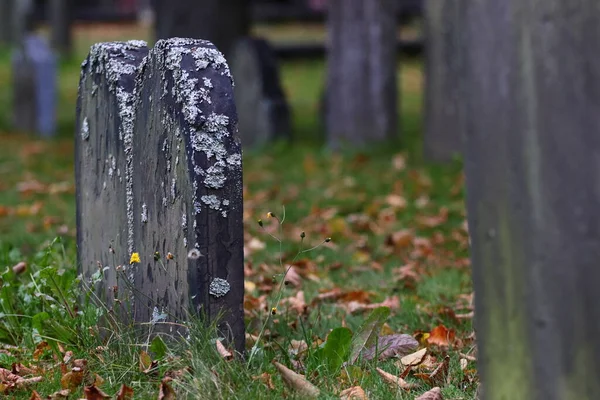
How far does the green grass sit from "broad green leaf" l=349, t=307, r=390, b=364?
0.30 ft

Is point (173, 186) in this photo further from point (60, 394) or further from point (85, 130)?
point (85, 130)

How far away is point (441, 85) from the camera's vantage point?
862 centimetres

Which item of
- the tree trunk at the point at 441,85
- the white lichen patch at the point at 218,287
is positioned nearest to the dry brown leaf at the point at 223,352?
the white lichen patch at the point at 218,287

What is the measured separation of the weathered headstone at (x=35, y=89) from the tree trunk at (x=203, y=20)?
6.06ft

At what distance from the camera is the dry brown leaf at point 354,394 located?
2770 millimetres

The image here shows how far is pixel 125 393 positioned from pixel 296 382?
1.57 feet

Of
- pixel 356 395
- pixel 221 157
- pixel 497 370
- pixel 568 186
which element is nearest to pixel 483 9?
pixel 568 186

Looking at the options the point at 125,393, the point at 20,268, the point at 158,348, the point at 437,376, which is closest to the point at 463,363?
the point at 437,376

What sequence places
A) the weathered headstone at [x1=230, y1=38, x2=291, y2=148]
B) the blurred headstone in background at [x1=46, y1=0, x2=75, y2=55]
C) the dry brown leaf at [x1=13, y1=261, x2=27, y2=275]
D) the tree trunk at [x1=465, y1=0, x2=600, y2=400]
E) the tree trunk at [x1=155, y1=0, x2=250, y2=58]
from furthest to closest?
the blurred headstone in background at [x1=46, y1=0, x2=75, y2=55] < the tree trunk at [x1=155, y1=0, x2=250, y2=58] < the weathered headstone at [x1=230, y1=38, x2=291, y2=148] < the dry brown leaf at [x1=13, y1=261, x2=27, y2=275] < the tree trunk at [x1=465, y1=0, x2=600, y2=400]

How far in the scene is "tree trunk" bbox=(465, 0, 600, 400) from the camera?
2029mm

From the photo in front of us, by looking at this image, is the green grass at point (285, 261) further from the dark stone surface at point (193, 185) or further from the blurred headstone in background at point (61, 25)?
the blurred headstone in background at point (61, 25)

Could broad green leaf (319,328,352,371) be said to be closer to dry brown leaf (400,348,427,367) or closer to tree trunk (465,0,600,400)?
dry brown leaf (400,348,427,367)

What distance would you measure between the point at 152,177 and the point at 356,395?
92cm

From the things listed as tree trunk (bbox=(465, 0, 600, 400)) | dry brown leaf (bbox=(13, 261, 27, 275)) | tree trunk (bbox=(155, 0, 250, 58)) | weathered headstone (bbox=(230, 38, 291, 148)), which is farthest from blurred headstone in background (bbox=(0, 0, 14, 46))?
tree trunk (bbox=(465, 0, 600, 400))
